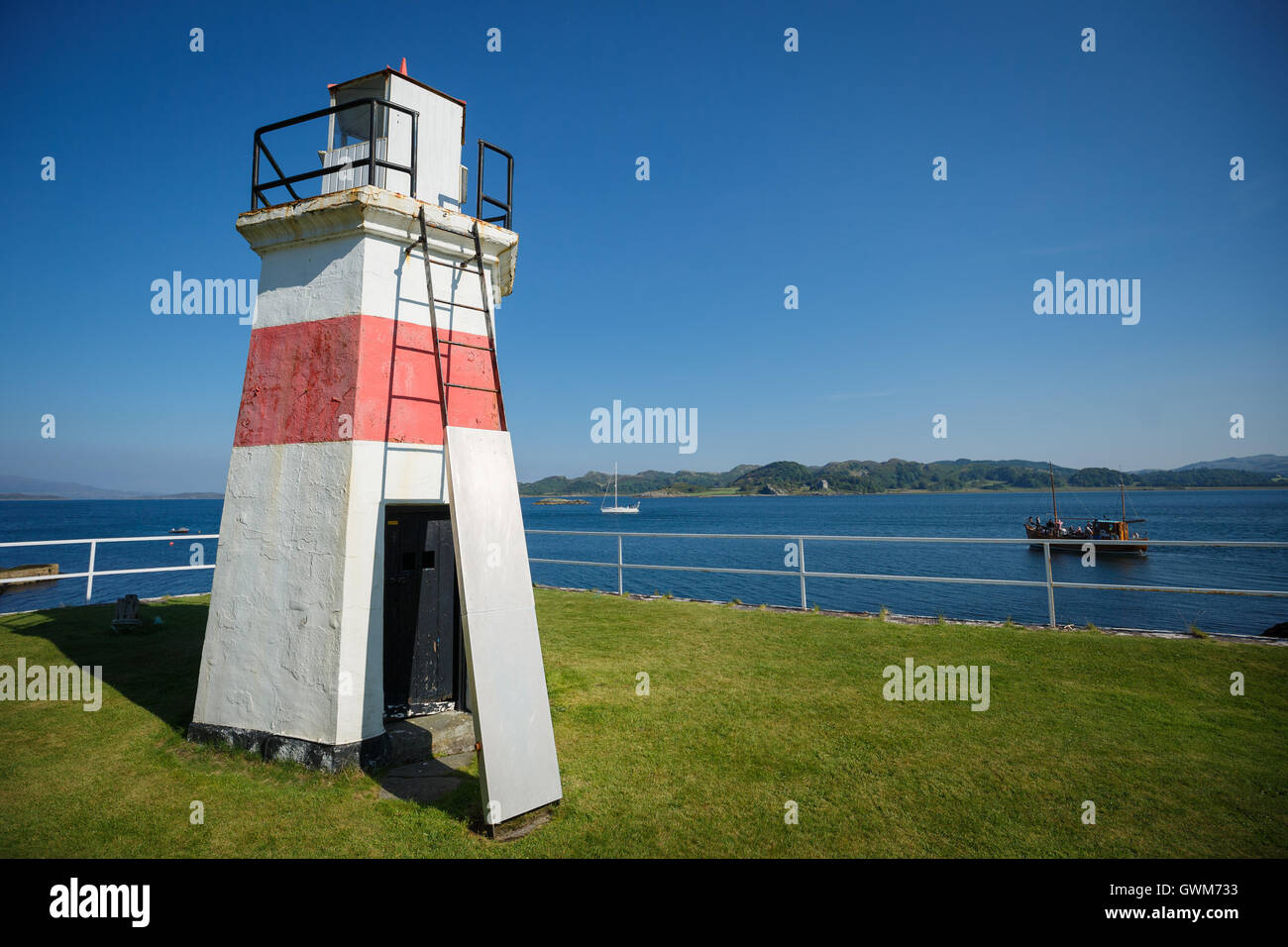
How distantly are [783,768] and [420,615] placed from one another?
121 inches

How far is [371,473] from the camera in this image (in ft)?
13.8

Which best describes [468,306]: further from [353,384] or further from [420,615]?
[420,615]

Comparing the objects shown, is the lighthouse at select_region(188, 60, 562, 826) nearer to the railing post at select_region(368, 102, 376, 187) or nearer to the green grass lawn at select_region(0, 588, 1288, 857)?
the railing post at select_region(368, 102, 376, 187)

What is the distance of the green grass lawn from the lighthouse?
49 centimetres

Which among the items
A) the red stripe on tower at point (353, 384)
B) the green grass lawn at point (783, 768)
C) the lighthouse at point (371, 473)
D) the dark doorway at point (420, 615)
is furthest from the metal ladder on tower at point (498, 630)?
the dark doorway at point (420, 615)

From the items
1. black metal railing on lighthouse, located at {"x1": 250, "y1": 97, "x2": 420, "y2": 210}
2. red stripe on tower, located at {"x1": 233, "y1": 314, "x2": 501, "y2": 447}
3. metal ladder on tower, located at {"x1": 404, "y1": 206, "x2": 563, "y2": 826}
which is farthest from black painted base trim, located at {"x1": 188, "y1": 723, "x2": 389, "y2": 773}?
black metal railing on lighthouse, located at {"x1": 250, "y1": 97, "x2": 420, "y2": 210}

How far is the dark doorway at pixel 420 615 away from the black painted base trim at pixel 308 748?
0.56 metres

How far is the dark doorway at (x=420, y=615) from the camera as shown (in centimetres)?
465

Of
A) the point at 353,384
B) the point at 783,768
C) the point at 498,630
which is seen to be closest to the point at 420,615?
the point at 498,630

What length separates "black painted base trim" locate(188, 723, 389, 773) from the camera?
394 cm

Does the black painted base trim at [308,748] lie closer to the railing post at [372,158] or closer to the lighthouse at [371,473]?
the lighthouse at [371,473]

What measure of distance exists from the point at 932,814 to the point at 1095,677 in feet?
10.4

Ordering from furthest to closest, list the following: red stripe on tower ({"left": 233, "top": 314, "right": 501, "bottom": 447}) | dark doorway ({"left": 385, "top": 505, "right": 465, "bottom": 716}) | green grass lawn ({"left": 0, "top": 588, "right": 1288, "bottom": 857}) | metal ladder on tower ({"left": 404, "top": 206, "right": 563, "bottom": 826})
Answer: dark doorway ({"left": 385, "top": 505, "right": 465, "bottom": 716}) < red stripe on tower ({"left": 233, "top": 314, "right": 501, "bottom": 447}) < metal ladder on tower ({"left": 404, "top": 206, "right": 563, "bottom": 826}) < green grass lawn ({"left": 0, "top": 588, "right": 1288, "bottom": 857})

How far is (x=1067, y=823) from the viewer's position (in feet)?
10.6
